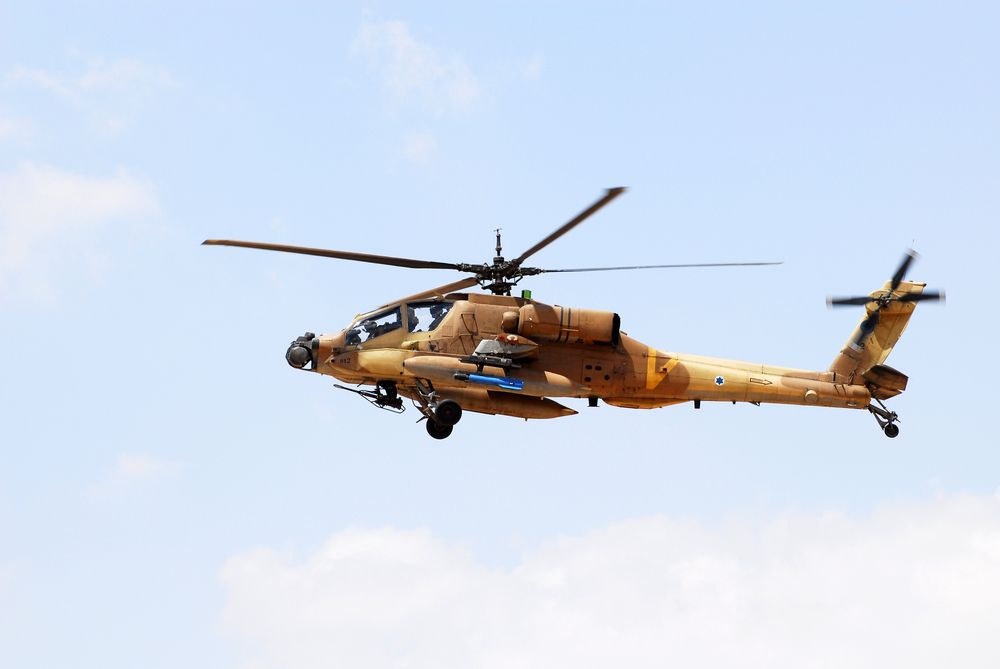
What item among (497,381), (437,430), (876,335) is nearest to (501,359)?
(497,381)

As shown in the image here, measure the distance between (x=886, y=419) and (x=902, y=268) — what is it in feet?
13.3

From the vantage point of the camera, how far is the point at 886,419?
111 ft

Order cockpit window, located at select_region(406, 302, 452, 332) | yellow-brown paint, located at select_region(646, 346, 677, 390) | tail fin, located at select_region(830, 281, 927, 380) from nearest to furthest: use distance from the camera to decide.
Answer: cockpit window, located at select_region(406, 302, 452, 332) → yellow-brown paint, located at select_region(646, 346, 677, 390) → tail fin, located at select_region(830, 281, 927, 380)

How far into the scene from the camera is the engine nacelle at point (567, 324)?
3116 cm

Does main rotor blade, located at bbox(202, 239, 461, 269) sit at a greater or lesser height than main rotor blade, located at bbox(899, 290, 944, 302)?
greater

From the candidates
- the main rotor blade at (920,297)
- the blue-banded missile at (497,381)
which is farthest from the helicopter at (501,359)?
the main rotor blade at (920,297)

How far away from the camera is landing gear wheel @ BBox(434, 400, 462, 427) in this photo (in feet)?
102

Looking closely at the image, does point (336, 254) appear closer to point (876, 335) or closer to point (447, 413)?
point (447, 413)

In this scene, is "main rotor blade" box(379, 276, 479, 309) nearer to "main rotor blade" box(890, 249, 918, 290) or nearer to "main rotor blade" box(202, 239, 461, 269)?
"main rotor blade" box(202, 239, 461, 269)

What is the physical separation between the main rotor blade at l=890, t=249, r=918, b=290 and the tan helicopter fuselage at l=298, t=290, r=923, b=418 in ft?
15.8

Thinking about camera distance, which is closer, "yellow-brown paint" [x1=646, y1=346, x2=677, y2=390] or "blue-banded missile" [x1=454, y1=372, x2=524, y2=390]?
"blue-banded missile" [x1=454, y1=372, x2=524, y2=390]

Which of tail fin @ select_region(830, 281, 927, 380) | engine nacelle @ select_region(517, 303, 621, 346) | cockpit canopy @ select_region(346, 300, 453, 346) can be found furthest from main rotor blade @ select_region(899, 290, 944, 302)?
cockpit canopy @ select_region(346, 300, 453, 346)

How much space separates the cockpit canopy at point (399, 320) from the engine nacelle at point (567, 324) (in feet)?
6.64

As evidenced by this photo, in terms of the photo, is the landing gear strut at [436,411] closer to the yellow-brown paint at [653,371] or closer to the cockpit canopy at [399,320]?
the cockpit canopy at [399,320]
